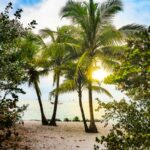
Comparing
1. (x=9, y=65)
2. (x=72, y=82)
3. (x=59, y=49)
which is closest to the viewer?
(x=9, y=65)

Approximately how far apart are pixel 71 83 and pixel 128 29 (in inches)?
218

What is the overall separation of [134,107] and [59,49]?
19.9 m

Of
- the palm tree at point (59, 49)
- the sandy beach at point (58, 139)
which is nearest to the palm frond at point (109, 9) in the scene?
the palm tree at point (59, 49)

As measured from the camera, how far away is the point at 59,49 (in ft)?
88.1

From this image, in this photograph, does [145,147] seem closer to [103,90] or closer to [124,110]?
[124,110]

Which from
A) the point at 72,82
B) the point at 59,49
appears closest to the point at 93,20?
the point at 59,49

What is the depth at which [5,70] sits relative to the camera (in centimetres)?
974

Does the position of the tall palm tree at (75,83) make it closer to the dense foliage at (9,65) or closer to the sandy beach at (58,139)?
the sandy beach at (58,139)

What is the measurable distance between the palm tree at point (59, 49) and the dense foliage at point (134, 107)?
18915mm

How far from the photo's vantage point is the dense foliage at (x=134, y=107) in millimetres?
6781

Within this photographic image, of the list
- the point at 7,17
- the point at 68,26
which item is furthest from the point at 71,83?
the point at 7,17

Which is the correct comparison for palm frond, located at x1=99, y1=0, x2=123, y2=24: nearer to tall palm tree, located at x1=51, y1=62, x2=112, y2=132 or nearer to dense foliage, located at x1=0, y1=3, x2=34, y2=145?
tall palm tree, located at x1=51, y1=62, x2=112, y2=132

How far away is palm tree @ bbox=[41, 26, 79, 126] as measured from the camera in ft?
88.2

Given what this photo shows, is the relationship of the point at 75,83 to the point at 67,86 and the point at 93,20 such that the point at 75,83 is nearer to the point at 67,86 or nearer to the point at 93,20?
the point at 67,86
